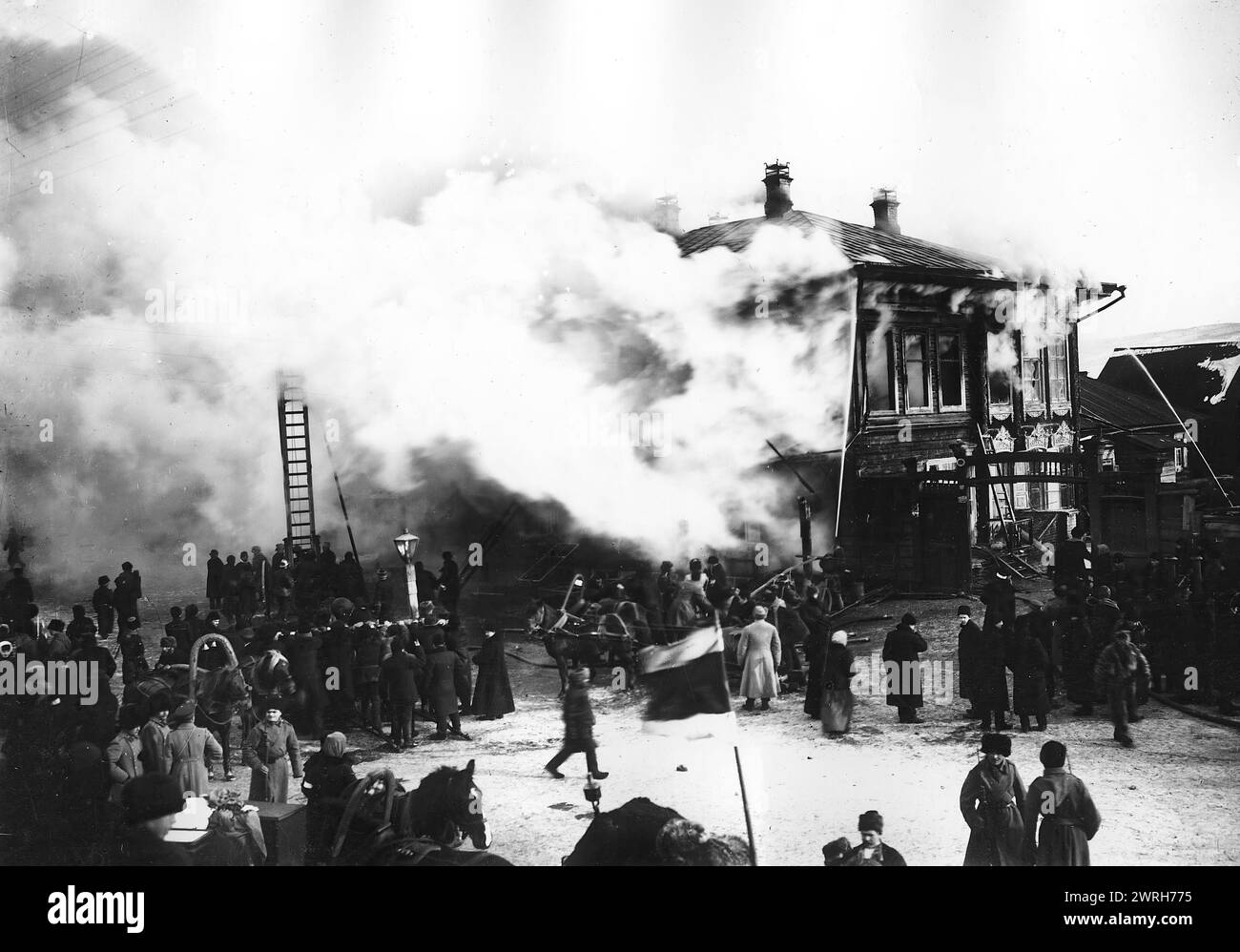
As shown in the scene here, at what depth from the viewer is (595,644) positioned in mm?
7172

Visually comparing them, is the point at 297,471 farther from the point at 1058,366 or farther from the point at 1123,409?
the point at 1123,409

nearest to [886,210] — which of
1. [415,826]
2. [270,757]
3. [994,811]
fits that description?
[994,811]

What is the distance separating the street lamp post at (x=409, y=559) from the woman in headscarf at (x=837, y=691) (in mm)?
3248

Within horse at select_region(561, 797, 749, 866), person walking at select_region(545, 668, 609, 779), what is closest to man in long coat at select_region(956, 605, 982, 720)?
horse at select_region(561, 797, 749, 866)

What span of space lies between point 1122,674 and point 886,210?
390 centimetres

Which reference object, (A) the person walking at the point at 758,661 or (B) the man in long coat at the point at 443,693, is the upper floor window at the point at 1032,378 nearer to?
(A) the person walking at the point at 758,661

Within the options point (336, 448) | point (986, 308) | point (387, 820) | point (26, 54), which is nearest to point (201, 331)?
point (336, 448)

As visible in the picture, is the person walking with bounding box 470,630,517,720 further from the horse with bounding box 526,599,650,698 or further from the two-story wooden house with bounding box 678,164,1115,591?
the two-story wooden house with bounding box 678,164,1115,591

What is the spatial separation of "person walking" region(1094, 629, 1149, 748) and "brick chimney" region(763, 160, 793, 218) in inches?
162

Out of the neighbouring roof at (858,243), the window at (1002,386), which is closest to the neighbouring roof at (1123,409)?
the window at (1002,386)

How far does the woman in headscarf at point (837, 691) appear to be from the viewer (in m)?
6.75

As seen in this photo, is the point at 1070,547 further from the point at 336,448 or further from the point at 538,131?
the point at 336,448

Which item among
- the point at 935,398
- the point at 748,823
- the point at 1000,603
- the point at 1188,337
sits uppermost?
the point at 1188,337

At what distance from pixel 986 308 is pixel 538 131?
155 inches
